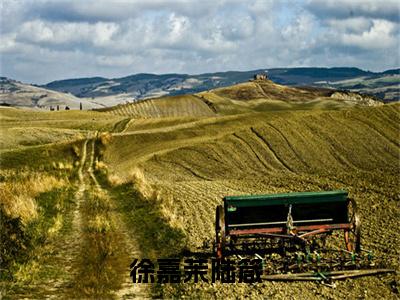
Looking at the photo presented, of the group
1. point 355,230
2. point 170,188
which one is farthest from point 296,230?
point 170,188

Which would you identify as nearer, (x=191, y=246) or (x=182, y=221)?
(x=191, y=246)

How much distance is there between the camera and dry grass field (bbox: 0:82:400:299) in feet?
40.3

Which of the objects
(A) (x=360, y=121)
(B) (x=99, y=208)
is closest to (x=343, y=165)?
(A) (x=360, y=121)

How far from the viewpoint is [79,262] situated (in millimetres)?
14078

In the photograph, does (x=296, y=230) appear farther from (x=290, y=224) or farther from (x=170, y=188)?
(x=170, y=188)

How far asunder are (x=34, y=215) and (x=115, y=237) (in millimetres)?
3867

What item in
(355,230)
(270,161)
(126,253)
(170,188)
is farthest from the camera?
(270,161)

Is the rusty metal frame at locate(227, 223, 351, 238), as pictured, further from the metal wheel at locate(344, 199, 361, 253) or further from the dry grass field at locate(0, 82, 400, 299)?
the dry grass field at locate(0, 82, 400, 299)

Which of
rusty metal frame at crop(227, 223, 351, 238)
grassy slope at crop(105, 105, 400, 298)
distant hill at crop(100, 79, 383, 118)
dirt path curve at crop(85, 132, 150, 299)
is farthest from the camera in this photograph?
distant hill at crop(100, 79, 383, 118)

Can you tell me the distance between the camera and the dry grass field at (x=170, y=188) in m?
12.3

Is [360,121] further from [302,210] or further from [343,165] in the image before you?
[302,210]

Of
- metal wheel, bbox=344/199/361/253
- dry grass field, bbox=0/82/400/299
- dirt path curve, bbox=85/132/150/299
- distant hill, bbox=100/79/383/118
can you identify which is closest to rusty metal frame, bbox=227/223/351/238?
metal wheel, bbox=344/199/361/253

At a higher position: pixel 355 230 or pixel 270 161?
pixel 355 230

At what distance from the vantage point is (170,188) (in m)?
29.5
